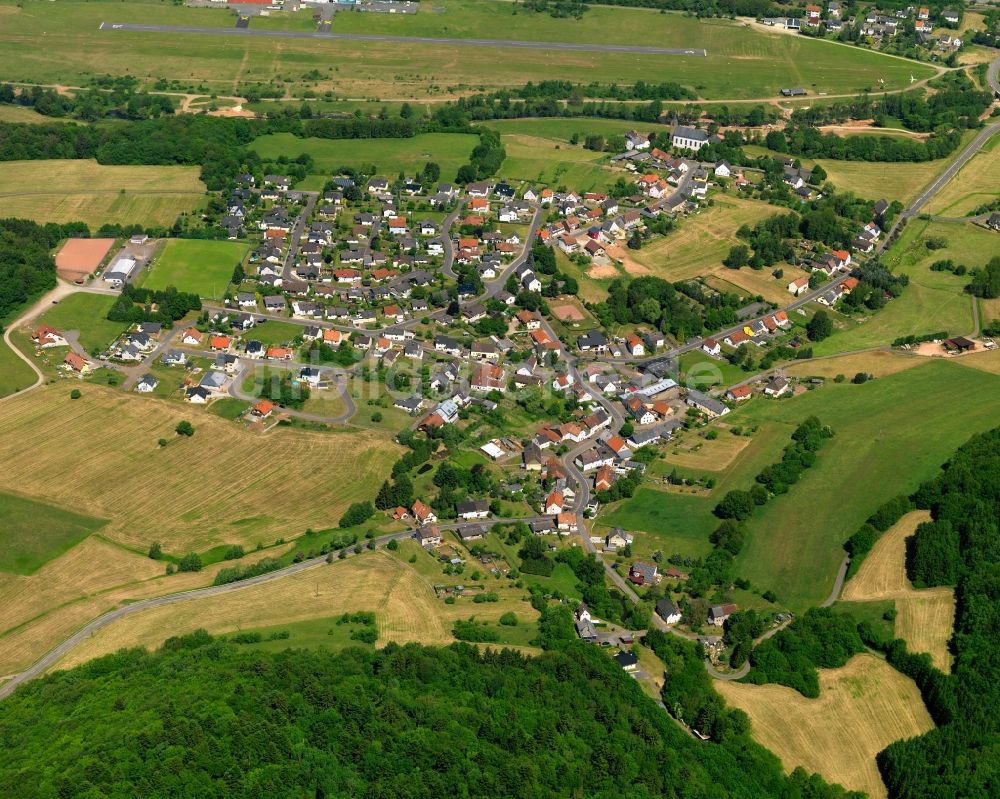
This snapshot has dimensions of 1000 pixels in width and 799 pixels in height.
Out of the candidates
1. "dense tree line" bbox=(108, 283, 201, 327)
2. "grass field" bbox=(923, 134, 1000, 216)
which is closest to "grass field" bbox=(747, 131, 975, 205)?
"grass field" bbox=(923, 134, 1000, 216)

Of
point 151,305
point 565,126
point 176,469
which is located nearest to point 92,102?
point 151,305

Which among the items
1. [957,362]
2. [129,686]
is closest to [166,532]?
[129,686]

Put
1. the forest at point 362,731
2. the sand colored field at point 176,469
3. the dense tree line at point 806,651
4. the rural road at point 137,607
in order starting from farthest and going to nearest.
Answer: the sand colored field at point 176,469 → the dense tree line at point 806,651 → the rural road at point 137,607 → the forest at point 362,731

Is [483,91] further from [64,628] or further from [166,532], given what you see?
[64,628]

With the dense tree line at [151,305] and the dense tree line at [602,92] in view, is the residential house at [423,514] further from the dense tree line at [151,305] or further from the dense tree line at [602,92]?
the dense tree line at [602,92]

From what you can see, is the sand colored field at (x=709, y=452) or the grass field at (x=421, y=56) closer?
the sand colored field at (x=709, y=452)

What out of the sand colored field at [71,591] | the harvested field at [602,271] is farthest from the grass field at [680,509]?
the harvested field at [602,271]
